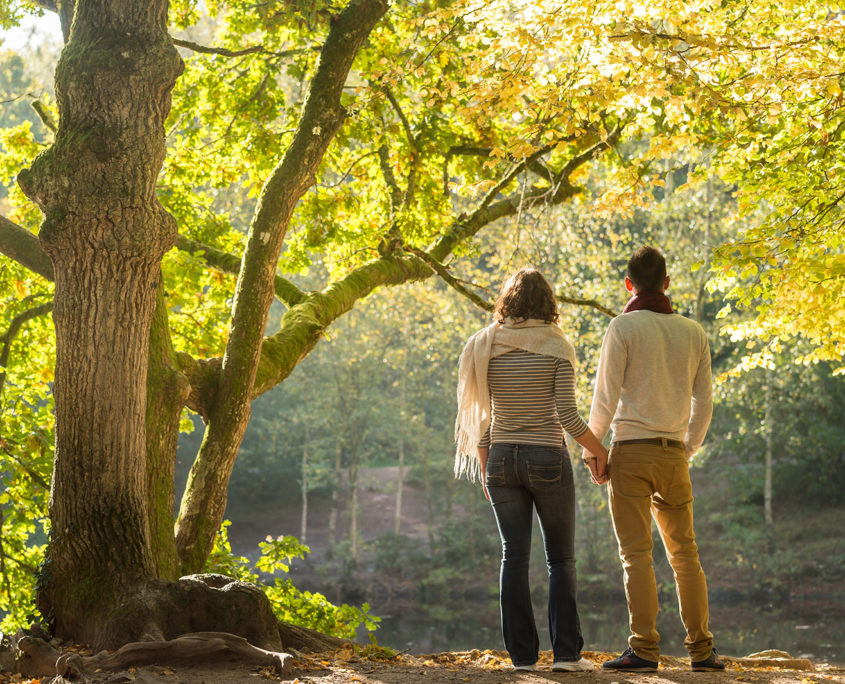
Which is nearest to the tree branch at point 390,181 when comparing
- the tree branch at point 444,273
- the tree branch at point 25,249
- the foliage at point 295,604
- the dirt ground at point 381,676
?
the tree branch at point 444,273

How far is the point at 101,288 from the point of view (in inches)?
177

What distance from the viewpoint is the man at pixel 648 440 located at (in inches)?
155

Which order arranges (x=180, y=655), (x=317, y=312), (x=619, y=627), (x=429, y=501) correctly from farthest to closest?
(x=429, y=501)
(x=619, y=627)
(x=317, y=312)
(x=180, y=655)

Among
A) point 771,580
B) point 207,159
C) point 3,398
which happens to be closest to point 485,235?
point 771,580

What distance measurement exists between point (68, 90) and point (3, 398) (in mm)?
4193

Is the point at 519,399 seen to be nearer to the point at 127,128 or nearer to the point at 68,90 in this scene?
the point at 127,128

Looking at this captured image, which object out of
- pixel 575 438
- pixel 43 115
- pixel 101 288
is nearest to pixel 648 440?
pixel 575 438

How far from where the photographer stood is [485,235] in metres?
23.4

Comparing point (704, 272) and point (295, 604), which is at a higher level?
point (704, 272)

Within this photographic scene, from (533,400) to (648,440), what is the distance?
0.58 metres

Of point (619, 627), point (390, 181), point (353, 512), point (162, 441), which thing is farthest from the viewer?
point (353, 512)

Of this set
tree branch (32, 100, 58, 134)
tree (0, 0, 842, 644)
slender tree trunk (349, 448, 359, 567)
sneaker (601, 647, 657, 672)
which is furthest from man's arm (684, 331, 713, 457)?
slender tree trunk (349, 448, 359, 567)

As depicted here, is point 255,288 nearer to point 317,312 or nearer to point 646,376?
point 317,312

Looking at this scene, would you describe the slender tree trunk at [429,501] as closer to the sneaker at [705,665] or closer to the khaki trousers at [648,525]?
the sneaker at [705,665]
